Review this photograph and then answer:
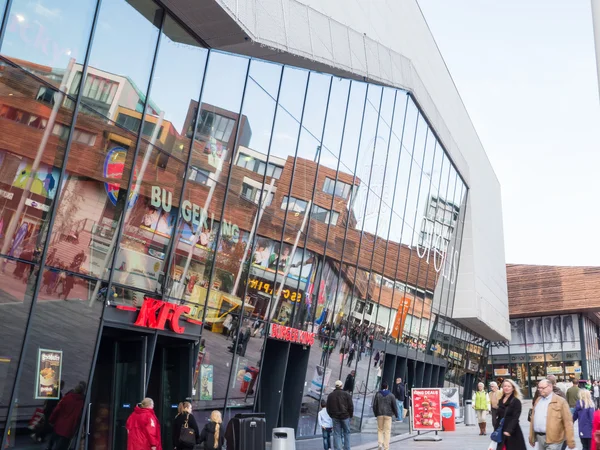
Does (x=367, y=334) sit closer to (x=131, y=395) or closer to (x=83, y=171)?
(x=131, y=395)

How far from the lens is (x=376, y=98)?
2289 centimetres

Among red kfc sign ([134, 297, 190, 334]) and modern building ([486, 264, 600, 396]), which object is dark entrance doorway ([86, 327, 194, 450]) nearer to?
red kfc sign ([134, 297, 190, 334])

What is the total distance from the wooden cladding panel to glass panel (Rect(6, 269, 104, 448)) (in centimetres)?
5098

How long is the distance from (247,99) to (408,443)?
420 inches

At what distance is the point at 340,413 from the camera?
570 inches

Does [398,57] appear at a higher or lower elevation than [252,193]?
higher

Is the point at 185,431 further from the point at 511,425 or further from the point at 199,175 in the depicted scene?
the point at 511,425

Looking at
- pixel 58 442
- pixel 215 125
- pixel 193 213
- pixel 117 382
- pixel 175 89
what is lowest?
pixel 58 442

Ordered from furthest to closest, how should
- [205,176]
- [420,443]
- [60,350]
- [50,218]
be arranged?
[420,443] → [205,176] → [60,350] → [50,218]

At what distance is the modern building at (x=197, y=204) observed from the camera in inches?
399

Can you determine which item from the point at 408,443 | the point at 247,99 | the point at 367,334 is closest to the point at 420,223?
the point at 367,334

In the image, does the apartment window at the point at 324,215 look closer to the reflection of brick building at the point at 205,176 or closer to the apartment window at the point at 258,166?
the reflection of brick building at the point at 205,176

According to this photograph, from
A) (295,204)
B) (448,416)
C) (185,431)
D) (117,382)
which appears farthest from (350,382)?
(185,431)

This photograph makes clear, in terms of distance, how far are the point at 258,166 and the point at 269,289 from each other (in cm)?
A: 325
